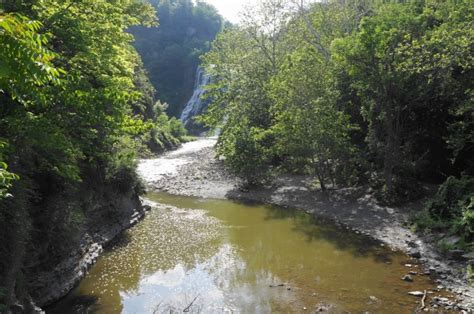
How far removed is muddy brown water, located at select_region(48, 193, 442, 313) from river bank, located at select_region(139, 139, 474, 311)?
614 mm

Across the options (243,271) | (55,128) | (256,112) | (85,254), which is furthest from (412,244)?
(256,112)

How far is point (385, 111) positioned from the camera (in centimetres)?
1712

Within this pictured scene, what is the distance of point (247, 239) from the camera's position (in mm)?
15523

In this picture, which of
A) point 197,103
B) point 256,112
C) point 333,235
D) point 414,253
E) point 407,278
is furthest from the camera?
point 197,103

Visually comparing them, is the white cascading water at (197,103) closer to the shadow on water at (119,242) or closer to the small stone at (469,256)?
the shadow on water at (119,242)

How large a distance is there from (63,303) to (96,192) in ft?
18.3

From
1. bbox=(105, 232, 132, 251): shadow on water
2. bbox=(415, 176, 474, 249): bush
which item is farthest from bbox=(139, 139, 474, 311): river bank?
bbox=(105, 232, 132, 251): shadow on water

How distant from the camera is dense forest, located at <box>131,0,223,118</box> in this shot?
97562 millimetres

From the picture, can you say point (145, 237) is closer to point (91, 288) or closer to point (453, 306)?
point (91, 288)

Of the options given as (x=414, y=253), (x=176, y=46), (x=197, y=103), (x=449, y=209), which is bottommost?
(x=414, y=253)

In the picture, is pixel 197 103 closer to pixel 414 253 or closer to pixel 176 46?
pixel 176 46

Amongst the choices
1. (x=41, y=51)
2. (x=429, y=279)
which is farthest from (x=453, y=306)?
(x=41, y=51)

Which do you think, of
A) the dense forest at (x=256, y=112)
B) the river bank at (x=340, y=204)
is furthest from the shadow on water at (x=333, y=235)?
the dense forest at (x=256, y=112)

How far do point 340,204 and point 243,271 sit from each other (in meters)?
8.09
